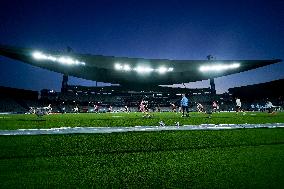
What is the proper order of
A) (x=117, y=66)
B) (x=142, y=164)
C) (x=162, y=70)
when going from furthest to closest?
(x=162, y=70) → (x=117, y=66) → (x=142, y=164)

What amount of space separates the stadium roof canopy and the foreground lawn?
3194cm

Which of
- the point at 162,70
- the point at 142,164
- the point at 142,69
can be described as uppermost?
the point at 142,69

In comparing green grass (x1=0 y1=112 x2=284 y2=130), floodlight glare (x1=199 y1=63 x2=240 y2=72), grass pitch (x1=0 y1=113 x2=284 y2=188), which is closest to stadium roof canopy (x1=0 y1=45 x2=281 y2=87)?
floodlight glare (x1=199 y1=63 x2=240 y2=72)

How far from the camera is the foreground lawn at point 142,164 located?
3072 mm

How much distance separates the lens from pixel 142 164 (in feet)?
13.4

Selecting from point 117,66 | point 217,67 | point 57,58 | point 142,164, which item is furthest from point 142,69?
point 142,164

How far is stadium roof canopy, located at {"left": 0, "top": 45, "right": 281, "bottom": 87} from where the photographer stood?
38.8 m

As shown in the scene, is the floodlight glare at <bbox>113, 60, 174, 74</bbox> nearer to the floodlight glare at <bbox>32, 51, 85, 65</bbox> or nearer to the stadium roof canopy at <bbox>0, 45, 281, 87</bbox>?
the stadium roof canopy at <bbox>0, 45, 281, 87</bbox>

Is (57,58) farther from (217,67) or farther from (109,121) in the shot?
(109,121)

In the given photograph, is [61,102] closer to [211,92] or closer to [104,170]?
[211,92]

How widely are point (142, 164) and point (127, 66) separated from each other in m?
41.9

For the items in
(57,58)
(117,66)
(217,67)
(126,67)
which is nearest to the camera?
(57,58)

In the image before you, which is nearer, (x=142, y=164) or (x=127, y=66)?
(x=142, y=164)

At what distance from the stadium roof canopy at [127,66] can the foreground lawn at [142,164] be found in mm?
31937
